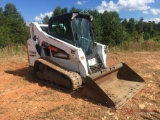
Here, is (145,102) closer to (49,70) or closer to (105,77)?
(105,77)

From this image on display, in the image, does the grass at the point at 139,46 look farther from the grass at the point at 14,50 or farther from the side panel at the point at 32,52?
the side panel at the point at 32,52

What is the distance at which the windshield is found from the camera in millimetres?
6723

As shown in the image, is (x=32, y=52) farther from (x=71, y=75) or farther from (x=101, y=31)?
(x=101, y=31)

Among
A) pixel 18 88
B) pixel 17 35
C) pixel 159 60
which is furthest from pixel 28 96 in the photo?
pixel 17 35

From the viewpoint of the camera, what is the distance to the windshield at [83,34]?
22.1ft

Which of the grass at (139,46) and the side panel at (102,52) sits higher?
the side panel at (102,52)

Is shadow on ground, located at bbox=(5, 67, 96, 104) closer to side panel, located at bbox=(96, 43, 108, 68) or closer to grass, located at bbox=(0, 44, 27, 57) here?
side panel, located at bbox=(96, 43, 108, 68)

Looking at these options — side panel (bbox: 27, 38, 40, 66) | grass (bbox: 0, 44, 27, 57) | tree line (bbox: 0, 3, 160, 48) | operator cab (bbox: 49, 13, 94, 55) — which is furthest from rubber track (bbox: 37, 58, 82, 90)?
tree line (bbox: 0, 3, 160, 48)

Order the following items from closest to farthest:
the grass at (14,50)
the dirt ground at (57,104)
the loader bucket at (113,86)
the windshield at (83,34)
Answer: the dirt ground at (57,104) → the loader bucket at (113,86) → the windshield at (83,34) → the grass at (14,50)

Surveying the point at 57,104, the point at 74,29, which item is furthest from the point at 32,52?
the point at 57,104

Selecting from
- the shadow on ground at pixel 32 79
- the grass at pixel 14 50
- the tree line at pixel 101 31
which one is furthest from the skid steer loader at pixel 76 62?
the tree line at pixel 101 31

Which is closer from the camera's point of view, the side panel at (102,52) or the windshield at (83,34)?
the windshield at (83,34)

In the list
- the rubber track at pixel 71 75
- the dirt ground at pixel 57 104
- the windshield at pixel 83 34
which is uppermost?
the windshield at pixel 83 34

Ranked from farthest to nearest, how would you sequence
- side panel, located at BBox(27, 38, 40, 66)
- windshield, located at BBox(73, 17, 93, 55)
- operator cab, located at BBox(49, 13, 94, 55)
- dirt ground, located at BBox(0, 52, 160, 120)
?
side panel, located at BBox(27, 38, 40, 66)
windshield, located at BBox(73, 17, 93, 55)
operator cab, located at BBox(49, 13, 94, 55)
dirt ground, located at BBox(0, 52, 160, 120)
